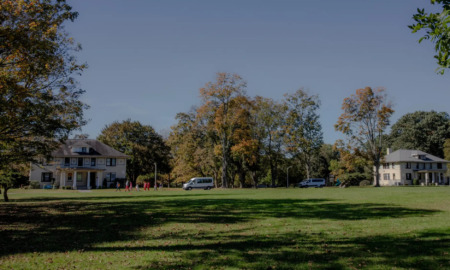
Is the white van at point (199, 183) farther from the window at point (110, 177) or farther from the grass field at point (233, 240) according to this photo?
the grass field at point (233, 240)

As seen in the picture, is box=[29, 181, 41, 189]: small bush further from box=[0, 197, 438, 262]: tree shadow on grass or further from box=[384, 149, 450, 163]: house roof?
box=[384, 149, 450, 163]: house roof

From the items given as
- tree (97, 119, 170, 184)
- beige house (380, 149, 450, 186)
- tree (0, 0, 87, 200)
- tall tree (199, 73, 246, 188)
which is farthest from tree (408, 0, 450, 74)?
beige house (380, 149, 450, 186)

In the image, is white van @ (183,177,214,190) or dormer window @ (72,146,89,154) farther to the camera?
dormer window @ (72,146,89,154)

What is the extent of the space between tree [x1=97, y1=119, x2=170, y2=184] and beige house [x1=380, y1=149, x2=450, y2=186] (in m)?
50.3

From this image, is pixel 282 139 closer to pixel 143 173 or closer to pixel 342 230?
pixel 143 173

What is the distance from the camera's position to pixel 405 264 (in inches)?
279

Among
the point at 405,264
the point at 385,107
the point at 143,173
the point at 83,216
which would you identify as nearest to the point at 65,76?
the point at 83,216

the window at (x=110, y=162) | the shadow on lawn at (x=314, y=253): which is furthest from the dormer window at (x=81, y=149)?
the shadow on lawn at (x=314, y=253)

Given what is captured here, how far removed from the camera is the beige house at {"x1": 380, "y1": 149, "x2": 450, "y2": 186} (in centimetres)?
7888

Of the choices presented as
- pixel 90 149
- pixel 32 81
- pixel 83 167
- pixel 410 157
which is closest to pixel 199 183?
pixel 83 167

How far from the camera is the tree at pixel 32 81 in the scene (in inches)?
555

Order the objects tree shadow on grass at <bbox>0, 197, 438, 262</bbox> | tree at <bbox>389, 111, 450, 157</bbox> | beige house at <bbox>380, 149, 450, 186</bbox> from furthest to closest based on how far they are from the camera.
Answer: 1. tree at <bbox>389, 111, 450, 157</bbox>
2. beige house at <bbox>380, 149, 450, 186</bbox>
3. tree shadow on grass at <bbox>0, 197, 438, 262</bbox>

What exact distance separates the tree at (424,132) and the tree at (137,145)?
6016 centimetres

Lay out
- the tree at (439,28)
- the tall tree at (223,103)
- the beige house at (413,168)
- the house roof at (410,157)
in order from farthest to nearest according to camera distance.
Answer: the beige house at (413,168), the house roof at (410,157), the tall tree at (223,103), the tree at (439,28)
